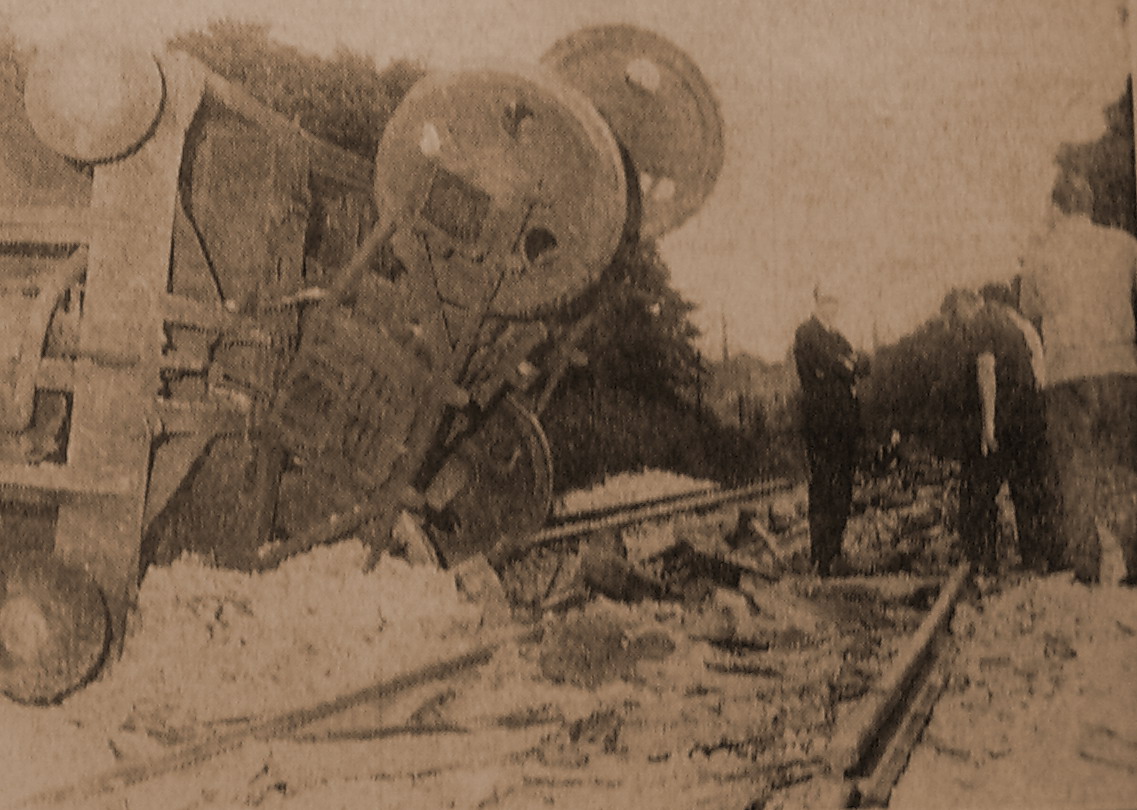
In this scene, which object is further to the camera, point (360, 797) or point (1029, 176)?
point (1029, 176)

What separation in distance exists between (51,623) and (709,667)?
195 cm

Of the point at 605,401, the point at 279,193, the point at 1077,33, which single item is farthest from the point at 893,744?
the point at 279,193

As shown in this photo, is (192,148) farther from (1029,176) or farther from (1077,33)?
(1077,33)

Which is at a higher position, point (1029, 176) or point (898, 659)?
point (1029, 176)

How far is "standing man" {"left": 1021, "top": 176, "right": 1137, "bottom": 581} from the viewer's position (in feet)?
10.0

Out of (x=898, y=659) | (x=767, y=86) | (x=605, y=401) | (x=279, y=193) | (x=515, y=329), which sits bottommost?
(x=898, y=659)

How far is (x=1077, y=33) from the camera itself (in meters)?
3.12

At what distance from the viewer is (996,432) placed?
3.05 metres

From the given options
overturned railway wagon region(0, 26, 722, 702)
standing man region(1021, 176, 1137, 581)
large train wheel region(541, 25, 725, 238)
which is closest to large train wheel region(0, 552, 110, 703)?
overturned railway wagon region(0, 26, 722, 702)

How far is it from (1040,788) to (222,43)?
3.35 m

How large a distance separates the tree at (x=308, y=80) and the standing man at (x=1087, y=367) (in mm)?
2080

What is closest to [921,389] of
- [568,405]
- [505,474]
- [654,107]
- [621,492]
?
[621,492]

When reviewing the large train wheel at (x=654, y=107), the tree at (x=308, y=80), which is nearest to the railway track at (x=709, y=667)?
the large train wheel at (x=654, y=107)

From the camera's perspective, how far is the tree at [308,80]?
9.71 feet
